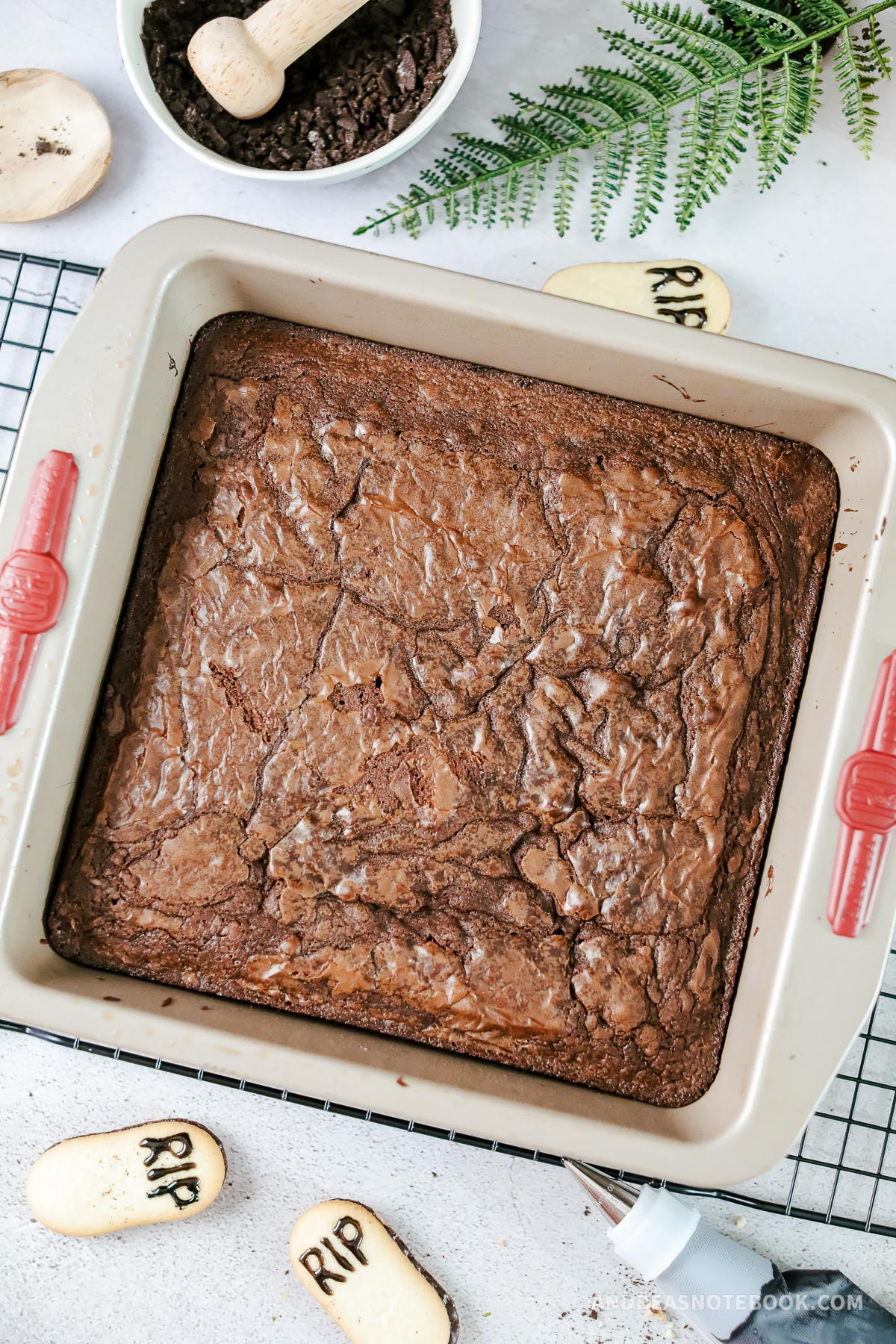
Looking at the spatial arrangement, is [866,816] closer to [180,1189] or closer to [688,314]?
[688,314]

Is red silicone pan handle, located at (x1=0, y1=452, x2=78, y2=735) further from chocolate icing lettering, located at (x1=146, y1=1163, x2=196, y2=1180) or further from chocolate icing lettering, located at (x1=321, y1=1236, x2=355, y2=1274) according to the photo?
chocolate icing lettering, located at (x1=321, y1=1236, x2=355, y2=1274)

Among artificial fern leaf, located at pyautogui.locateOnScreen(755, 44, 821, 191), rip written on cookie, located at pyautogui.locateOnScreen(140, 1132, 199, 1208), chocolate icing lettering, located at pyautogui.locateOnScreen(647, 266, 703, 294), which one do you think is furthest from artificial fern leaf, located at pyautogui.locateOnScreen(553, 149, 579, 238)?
rip written on cookie, located at pyautogui.locateOnScreen(140, 1132, 199, 1208)

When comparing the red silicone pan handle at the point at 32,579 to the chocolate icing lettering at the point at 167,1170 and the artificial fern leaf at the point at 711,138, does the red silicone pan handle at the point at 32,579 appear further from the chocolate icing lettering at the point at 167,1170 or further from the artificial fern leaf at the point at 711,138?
the artificial fern leaf at the point at 711,138

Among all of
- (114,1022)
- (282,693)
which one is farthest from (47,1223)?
(282,693)

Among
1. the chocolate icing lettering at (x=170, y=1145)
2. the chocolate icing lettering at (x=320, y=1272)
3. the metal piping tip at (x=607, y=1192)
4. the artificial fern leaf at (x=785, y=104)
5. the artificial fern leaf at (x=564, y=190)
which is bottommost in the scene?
the chocolate icing lettering at (x=320, y=1272)

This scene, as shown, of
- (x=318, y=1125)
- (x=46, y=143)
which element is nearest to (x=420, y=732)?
(x=318, y=1125)

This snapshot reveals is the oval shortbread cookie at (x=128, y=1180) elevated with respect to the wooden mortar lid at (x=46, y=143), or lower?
lower

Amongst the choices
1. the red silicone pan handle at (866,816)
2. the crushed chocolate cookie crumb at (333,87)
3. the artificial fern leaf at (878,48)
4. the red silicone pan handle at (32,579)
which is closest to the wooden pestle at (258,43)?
the crushed chocolate cookie crumb at (333,87)
